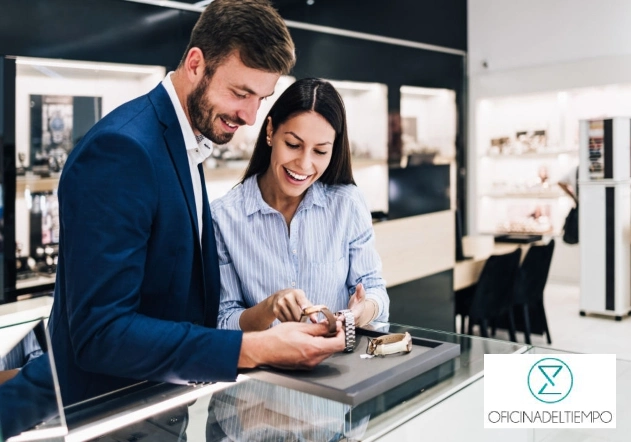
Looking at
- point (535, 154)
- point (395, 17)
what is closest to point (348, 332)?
point (395, 17)

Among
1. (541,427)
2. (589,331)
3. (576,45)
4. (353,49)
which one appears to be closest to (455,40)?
(576,45)

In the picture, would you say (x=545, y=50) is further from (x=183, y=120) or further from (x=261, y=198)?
(x=183, y=120)

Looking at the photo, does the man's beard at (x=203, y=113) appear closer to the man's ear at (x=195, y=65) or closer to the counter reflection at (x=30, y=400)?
the man's ear at (x=195, y=65)

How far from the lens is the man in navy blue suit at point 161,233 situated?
3.45 ft

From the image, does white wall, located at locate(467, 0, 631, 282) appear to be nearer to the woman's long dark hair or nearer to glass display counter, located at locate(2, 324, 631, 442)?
the woman's long dark hair

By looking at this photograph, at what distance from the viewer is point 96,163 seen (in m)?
1.06

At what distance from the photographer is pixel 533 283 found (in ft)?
17.2

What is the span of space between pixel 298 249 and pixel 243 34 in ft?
2.50

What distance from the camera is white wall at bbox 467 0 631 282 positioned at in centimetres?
743

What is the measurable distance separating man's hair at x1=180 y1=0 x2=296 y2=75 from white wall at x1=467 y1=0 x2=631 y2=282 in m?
7.18

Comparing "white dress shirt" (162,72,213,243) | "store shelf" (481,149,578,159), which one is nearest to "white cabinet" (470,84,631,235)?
"store shelf" (481,149,578,159)

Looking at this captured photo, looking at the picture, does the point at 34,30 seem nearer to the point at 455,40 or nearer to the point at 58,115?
the point at 58,115

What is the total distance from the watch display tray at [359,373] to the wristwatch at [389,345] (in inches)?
0.4

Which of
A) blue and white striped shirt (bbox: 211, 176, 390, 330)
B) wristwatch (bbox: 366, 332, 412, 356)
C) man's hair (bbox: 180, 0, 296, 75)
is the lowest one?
wristwatch (bbox: 366, 332, 412, 356)
